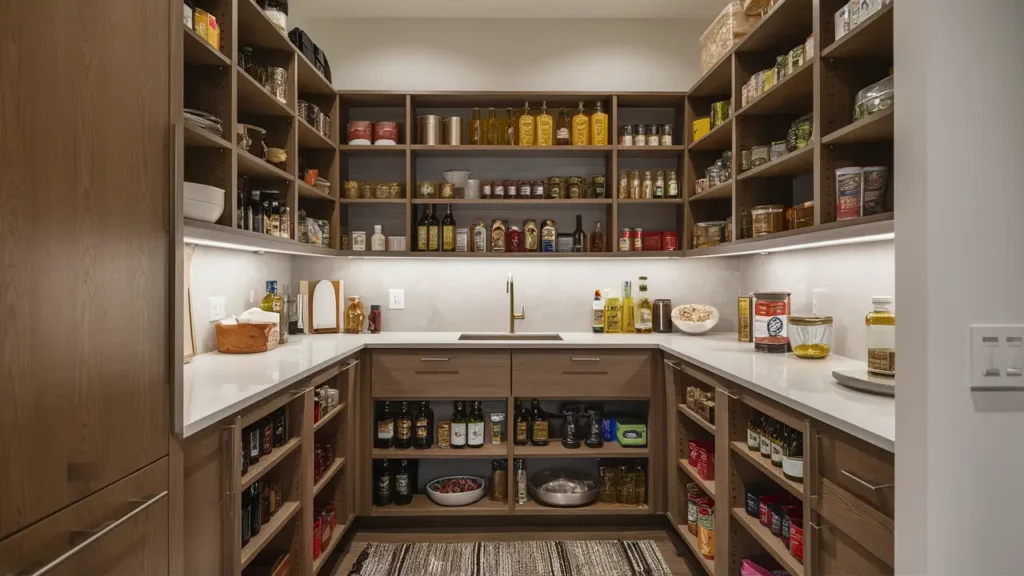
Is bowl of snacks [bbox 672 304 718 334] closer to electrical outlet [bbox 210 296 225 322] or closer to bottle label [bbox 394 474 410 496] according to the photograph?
bottle label [bbox 394 474 410 496]

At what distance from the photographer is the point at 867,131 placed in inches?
70.2

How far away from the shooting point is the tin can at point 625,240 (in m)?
3.36

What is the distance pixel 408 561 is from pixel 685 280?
87.1 inches

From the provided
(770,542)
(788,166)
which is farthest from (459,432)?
(788,166)

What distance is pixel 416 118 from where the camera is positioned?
11.3ft

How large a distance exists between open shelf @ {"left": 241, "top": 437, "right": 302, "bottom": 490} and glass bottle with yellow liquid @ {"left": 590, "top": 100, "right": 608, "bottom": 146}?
2.24 meters

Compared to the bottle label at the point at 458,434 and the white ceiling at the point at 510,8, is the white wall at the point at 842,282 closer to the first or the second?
the white ceiling at the point at 510,8

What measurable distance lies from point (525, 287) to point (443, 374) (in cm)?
88

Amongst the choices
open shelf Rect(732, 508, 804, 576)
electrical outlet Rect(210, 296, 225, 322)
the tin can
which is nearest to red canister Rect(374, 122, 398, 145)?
electrical outlet Rect(210, 296, 225, 322)

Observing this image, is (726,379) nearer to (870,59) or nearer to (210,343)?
(870,59)

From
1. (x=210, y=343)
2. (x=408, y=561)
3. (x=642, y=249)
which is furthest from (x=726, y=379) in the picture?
(x=210, y=343)

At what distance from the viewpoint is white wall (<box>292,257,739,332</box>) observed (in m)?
3.51

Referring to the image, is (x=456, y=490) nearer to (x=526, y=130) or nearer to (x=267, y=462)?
(x=267, y=462)

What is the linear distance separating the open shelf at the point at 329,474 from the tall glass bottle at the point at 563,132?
6.80 ft
